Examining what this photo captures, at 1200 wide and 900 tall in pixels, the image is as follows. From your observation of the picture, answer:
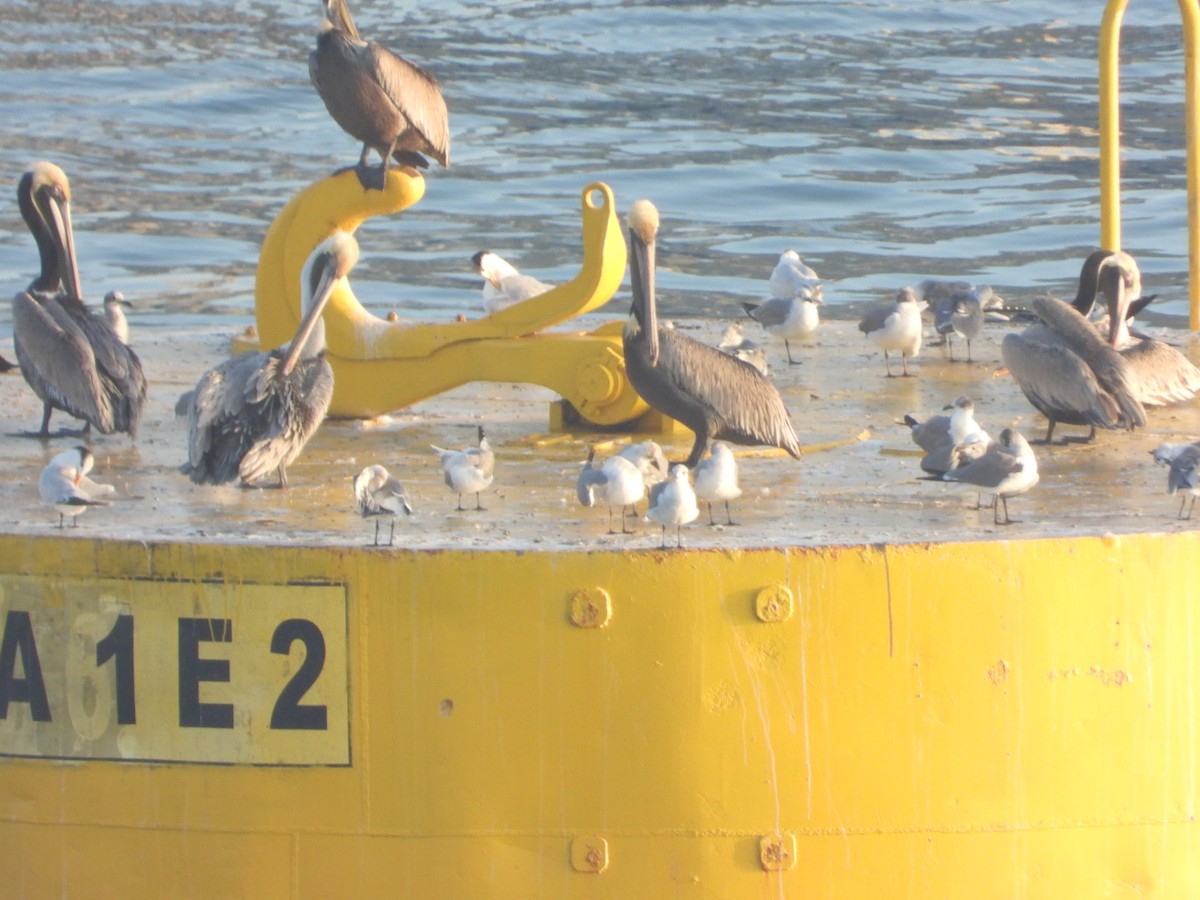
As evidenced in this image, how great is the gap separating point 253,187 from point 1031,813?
59.8 ft

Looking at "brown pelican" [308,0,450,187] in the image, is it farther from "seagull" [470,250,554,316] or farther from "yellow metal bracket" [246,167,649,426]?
"seagull" [470,250,554,316]

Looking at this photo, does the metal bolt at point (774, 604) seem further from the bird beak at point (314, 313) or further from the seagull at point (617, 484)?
the bird beak at point (314, 313)

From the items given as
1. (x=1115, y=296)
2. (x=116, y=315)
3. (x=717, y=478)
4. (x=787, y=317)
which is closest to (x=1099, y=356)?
(x=1115, y=296)

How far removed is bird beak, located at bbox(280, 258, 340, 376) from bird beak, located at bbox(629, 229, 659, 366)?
114 cm

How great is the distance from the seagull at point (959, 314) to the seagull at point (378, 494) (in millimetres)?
3842

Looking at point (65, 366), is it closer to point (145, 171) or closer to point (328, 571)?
point (328, 571)

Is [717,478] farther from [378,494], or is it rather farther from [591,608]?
[378,494]

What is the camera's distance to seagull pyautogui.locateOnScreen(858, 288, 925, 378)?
959 cm

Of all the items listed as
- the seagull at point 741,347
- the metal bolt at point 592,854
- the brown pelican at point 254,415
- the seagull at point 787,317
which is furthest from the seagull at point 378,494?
the seagull at point 787,317

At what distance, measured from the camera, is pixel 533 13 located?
3022 centimetres

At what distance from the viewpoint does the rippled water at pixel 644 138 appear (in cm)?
A: 1947

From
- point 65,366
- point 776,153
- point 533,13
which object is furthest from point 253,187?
point 65,366

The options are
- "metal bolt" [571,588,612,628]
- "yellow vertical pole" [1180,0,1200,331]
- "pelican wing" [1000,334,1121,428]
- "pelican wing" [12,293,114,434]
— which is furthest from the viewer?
"yellow vertical pole" [1180,0,1200,331]

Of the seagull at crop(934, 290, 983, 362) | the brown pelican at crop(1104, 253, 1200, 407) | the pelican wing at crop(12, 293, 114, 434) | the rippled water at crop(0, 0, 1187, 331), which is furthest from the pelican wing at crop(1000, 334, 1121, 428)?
the rippled water at crop(0, 0, 1187, 331)
